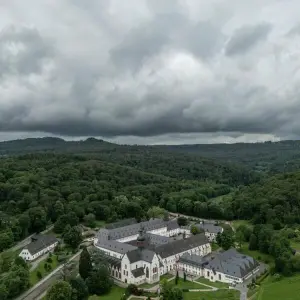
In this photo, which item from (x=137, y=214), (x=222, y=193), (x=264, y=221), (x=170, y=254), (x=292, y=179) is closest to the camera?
(x=170, y=254)

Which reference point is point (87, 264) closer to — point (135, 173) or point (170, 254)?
point (170, 254)

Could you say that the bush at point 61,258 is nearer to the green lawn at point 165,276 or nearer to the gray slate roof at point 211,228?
the green lawn at point 165,276

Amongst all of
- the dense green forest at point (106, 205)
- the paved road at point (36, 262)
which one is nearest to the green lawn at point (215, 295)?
the dense green forest at point (106, 205)

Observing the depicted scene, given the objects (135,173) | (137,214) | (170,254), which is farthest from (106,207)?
(135,173)

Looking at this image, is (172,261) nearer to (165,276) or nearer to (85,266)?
(165,276)

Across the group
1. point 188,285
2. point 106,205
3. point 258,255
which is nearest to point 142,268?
point 188,285

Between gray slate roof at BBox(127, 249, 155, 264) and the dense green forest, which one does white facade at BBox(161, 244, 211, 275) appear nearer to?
gray slate roof at BBox(127, 249, 155, 264)
